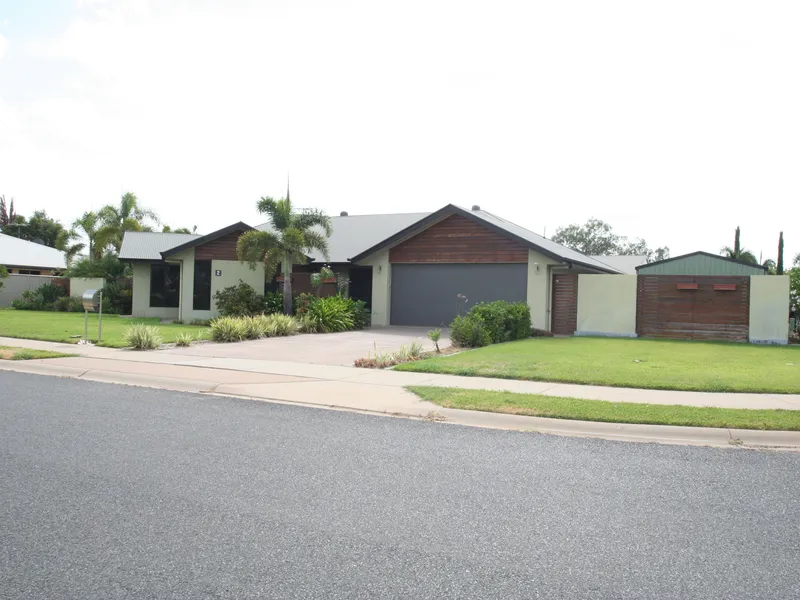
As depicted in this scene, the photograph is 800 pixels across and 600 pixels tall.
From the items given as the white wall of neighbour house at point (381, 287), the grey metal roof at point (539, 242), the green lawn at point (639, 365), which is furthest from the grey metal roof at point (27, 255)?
the green lawn at point (639, 365)

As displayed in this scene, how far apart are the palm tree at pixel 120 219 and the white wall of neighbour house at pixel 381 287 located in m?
16.6

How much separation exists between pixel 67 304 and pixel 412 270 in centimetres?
1874

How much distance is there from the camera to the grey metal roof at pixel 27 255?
1692 inches

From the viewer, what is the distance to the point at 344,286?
87.6 feet

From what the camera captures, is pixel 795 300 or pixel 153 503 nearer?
pixel 153 503

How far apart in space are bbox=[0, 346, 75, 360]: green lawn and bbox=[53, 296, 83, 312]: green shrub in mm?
18313

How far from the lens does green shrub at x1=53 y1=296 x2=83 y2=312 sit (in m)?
32.5

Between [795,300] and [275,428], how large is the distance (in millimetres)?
20079

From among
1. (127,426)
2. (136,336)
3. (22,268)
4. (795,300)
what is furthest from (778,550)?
(22,268)

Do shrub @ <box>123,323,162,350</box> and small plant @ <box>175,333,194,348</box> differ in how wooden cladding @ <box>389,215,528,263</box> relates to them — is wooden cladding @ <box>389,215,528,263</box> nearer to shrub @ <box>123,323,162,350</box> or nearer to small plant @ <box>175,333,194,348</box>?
small plant @ <box>175,333,194,348</box>

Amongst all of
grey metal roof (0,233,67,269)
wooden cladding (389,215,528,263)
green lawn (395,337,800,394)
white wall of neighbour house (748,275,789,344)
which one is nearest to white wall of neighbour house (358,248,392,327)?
wooden cladding (389,215,528,263)

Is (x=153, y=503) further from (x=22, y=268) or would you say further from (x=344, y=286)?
(x=22, y=268)

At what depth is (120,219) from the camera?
120ft

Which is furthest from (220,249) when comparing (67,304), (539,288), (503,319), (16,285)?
(16,285)
